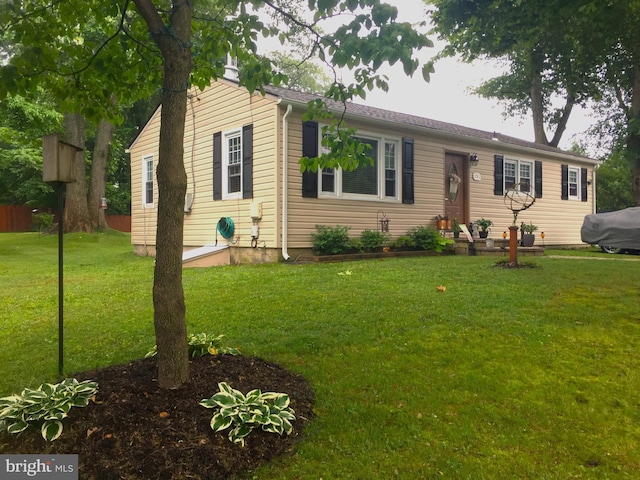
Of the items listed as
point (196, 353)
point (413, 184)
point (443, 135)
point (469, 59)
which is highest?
point (469, 59)

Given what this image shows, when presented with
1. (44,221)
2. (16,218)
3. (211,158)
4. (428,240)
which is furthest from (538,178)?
(16,218)

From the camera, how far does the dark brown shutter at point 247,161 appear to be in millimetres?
9766

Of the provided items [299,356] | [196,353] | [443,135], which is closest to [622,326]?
[299,356]

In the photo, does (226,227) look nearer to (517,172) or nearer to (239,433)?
(239,433)

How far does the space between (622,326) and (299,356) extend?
3077 mm

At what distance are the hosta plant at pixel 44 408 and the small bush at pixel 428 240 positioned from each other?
915 centimetres

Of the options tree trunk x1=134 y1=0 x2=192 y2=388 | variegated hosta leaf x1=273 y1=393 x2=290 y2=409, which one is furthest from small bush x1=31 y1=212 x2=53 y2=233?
variegated hosta leaf x1=273 y1=393 x2=290 y2=409

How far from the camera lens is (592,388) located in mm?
2992

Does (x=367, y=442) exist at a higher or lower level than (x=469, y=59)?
lower

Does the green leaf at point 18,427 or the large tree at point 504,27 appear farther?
the large tree at point 504,27

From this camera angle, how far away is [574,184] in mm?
15367

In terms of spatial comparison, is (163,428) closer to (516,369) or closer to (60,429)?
(60,429)

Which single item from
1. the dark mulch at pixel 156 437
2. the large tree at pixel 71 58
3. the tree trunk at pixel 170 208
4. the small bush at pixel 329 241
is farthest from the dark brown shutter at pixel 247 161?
the dark mulch at pixel 156 437

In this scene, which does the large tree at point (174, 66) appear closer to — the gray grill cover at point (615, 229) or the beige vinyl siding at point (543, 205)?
the beige vinyl siding at point (543, 205)
